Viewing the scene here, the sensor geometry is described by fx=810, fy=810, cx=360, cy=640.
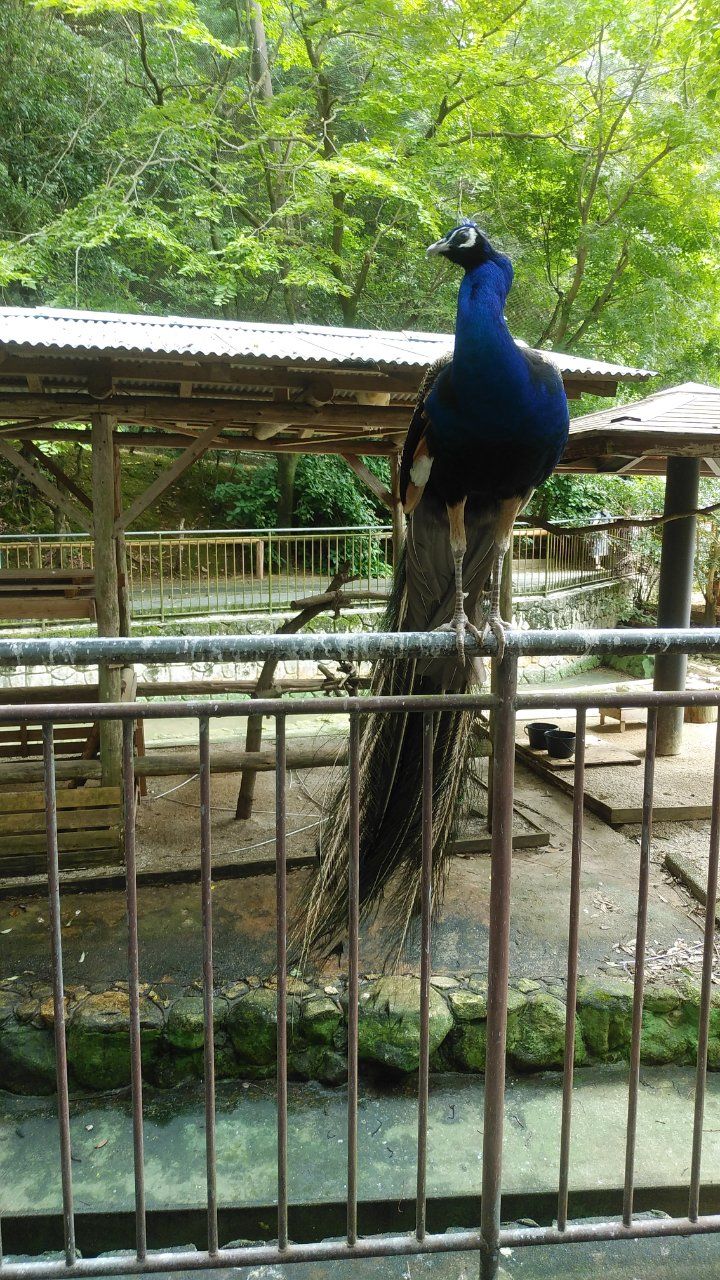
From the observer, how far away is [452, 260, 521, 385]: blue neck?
94.9 inches

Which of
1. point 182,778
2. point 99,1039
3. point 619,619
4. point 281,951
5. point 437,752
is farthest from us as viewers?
point 619,619

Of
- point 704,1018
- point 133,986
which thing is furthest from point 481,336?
point 133,986

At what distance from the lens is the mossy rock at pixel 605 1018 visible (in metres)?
3.69

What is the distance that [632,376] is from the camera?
478cm

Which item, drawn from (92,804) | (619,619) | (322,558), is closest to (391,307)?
(322,558)

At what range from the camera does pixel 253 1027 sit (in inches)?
141

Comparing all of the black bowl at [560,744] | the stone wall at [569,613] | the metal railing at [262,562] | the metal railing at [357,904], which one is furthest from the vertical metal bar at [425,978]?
the stone wall at [569,613]

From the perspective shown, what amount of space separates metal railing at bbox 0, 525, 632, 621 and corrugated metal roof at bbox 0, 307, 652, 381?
511 cm

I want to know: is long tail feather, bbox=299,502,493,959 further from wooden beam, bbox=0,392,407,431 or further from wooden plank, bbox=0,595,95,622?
wooden plank, bbox=0,595,95,622

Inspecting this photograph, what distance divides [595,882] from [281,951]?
12.3 feet

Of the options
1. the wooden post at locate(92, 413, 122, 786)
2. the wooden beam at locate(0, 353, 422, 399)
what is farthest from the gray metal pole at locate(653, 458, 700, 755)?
the wooden post at locate(92, 413, 122, 786)

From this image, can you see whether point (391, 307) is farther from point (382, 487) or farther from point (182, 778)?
point (182, 778)

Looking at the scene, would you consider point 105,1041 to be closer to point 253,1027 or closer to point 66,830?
point 253,1027

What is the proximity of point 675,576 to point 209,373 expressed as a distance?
15.7ft
